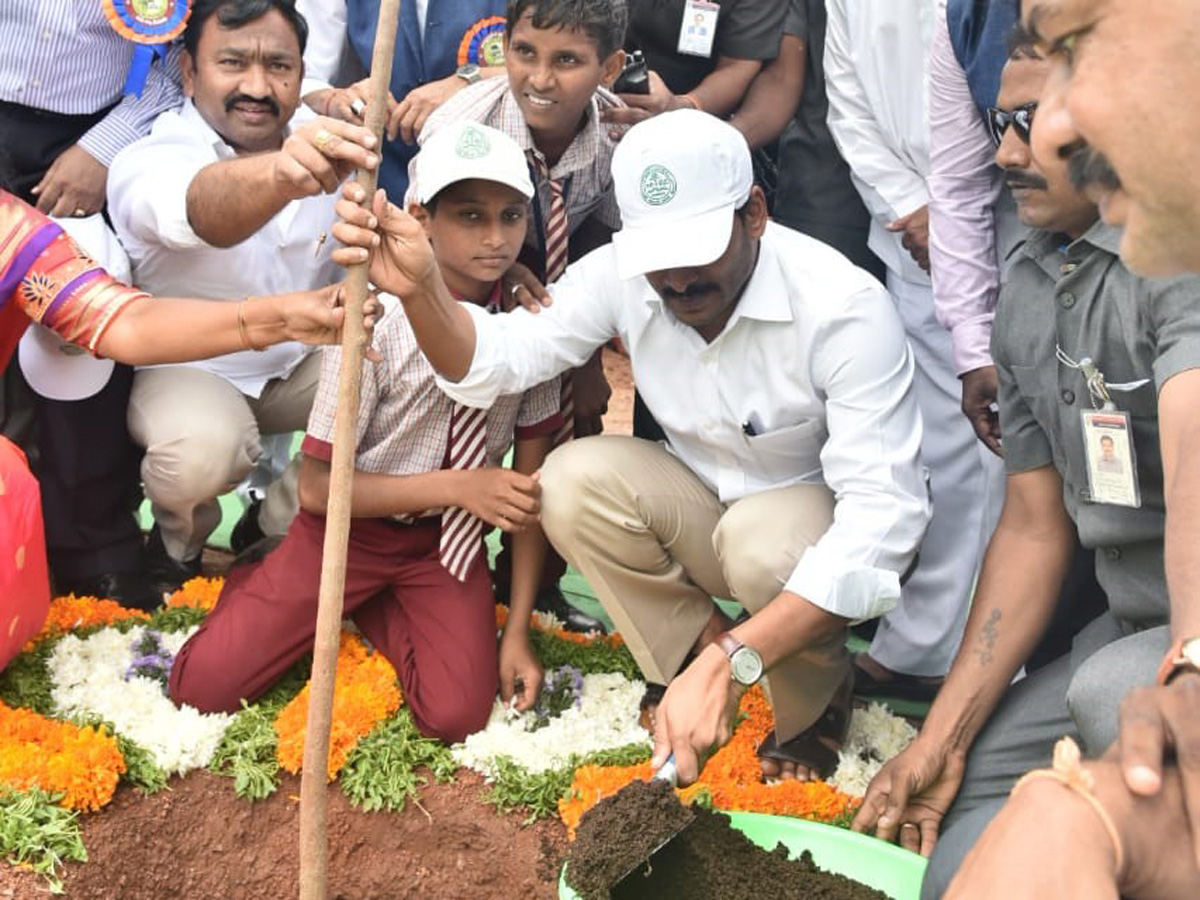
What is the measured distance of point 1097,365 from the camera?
111 inches

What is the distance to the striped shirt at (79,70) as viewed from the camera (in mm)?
3979

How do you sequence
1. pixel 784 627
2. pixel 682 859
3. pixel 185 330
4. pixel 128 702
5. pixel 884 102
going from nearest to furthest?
pixel 682 859 < pixel 784 627 < pixel 185 330 < pixel 128 702 < pixel 884 102

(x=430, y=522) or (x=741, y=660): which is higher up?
(x=741, y=660)

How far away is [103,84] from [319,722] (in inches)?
85.2

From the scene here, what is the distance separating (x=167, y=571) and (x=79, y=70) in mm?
1355

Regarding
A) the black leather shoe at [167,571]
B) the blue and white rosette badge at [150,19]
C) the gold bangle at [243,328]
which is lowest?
the black leather shoe at [167,571]

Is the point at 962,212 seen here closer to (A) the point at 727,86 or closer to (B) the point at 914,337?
(B) the point at 914,337

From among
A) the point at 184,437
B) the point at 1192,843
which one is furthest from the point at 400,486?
the point at 1192,843

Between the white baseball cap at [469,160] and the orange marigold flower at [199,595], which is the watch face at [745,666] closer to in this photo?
the white baseball cap at [469,160]

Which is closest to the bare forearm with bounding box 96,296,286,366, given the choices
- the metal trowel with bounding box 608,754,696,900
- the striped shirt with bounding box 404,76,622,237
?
the striped shirt with bounding box 404,76,622,237

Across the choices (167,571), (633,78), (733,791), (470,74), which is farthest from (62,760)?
(633,78)

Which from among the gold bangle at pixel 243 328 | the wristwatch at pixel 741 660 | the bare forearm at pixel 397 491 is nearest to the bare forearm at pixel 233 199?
the gold bangle at pixel 243 328

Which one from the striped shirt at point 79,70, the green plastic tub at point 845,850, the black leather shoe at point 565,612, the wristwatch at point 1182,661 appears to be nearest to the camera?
the wristwatch at point 1182,661

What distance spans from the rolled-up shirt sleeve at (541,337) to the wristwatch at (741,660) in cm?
87
